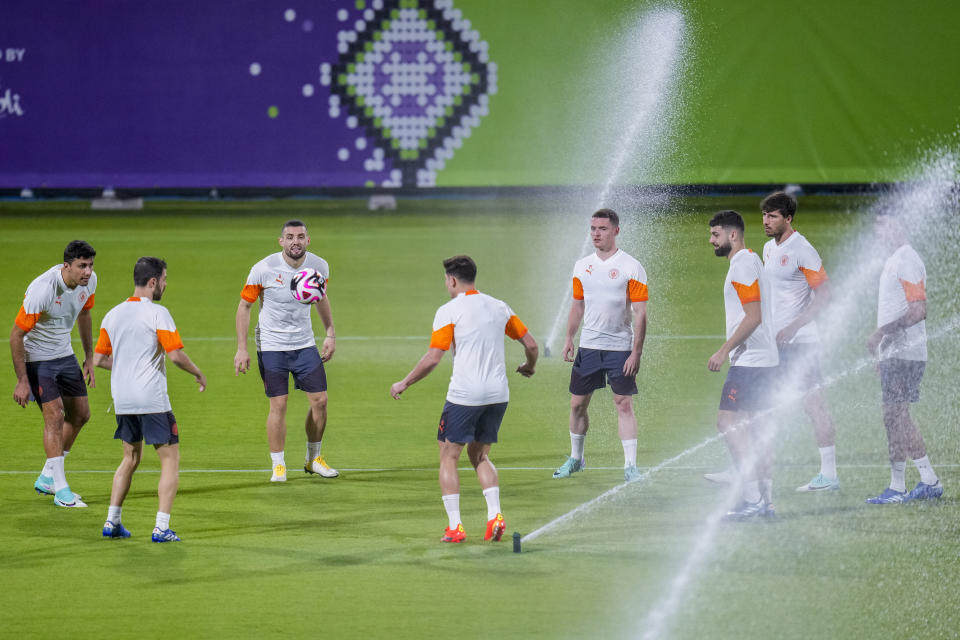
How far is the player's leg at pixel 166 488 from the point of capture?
9078 mm

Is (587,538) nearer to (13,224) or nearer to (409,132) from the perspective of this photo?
(409,132)

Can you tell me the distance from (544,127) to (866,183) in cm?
709

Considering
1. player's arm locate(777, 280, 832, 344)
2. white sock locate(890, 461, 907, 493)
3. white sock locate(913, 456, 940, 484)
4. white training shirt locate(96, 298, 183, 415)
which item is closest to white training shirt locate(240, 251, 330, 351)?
white training shirt locate(96, 298, 183, 415)

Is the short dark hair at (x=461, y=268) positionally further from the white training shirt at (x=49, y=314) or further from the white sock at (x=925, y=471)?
the white sock at (x=925, y=471)

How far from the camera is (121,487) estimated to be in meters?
9.20

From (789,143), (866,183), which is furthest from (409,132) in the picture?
(866,183)

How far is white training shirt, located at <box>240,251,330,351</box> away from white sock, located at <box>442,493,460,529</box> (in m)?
2.66

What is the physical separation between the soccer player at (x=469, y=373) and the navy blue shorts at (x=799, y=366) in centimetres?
243

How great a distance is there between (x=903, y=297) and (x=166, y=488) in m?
5.75

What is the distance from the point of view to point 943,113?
27.1 metres

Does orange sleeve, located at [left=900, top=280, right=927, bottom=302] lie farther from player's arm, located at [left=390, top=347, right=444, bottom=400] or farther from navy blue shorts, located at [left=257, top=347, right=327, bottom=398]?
navy blue shorts, located at [left=257, top=347, right=327, bottom=398]

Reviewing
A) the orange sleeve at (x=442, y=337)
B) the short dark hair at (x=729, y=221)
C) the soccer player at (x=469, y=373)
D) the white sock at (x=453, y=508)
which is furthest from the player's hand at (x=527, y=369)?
the short dark hair at (x=729, y=221)

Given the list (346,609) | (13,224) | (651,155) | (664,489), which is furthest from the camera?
(651,155)

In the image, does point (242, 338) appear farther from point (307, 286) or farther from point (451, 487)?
point (451, 487)
